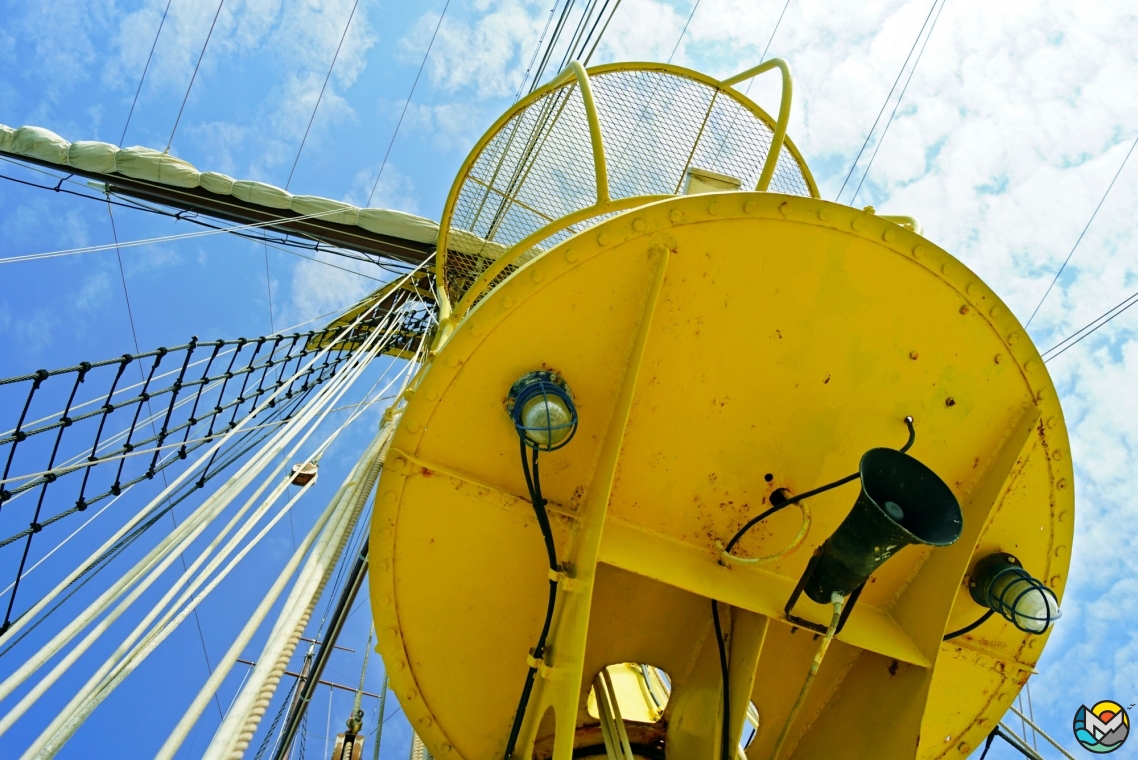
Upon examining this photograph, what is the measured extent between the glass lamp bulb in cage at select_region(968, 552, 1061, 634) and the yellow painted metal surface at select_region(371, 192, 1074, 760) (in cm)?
10

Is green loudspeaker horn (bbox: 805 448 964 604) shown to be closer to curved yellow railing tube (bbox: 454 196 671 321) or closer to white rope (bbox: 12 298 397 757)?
curved yellow railing tube (bbox: 454 196 671 321)

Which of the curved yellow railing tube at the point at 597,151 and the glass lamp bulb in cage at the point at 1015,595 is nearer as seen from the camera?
the glass lamp bulb in cage at the point at 1015,595

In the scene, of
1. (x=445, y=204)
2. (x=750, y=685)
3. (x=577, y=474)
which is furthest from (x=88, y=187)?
(x=750, y=685)

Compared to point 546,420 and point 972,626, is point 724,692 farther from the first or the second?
point 546,420

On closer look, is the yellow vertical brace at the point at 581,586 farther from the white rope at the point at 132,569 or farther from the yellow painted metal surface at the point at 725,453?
the white rope at the point at 132,569

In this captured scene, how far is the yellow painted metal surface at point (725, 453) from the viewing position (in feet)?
8.54

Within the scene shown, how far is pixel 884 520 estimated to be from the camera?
6.82 ft

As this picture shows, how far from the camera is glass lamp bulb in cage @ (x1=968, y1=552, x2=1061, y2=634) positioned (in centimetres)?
257

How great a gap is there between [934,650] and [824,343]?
1294 mm

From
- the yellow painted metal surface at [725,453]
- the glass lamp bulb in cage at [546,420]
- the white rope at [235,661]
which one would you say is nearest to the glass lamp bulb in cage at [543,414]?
the glass lamp bulb in cage at [546,420]

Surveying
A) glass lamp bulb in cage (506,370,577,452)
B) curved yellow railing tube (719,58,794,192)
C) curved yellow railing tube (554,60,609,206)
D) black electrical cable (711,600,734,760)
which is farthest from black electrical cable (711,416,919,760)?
curved yellow railing tube (554,60,609,206)

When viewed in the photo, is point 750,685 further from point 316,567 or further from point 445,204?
point 445,204

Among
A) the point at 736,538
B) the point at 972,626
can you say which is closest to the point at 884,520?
the point at 736,538

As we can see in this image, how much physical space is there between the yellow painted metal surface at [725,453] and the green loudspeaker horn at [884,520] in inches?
15.7
